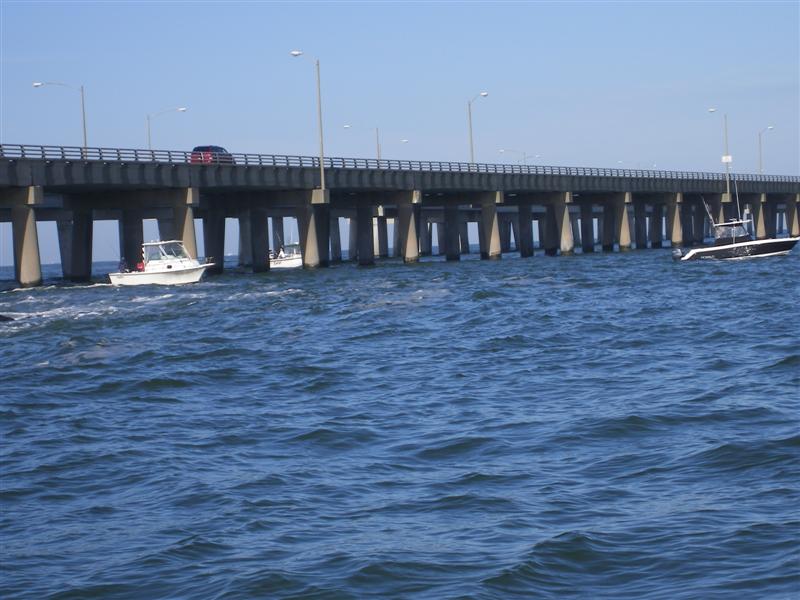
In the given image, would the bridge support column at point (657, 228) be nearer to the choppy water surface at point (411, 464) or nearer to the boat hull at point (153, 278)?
the boat hull at point (153, 278)

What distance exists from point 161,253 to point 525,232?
55133mm

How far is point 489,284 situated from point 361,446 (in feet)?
134

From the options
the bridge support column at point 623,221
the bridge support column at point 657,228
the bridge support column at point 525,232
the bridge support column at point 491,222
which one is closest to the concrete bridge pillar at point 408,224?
the bridge support column at point 491,222

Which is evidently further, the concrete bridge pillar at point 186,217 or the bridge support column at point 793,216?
the bridge support column at point 793,216

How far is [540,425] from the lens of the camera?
55.9 feet

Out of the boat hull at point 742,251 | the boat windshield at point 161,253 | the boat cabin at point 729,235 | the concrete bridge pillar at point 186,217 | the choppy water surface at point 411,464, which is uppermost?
the concrete bridge pillar at point 186,217

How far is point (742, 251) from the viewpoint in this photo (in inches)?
2785

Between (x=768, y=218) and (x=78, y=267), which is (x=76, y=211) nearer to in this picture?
(x=78, y=267)

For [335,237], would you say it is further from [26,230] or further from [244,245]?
[26,230]

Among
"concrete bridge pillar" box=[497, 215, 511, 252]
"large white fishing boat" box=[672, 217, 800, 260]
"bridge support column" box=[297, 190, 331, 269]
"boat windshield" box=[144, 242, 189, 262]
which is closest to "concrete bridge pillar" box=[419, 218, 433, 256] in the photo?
"concrete bridge pillar" box=[497, 215, 511, 252]

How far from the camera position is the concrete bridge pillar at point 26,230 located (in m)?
63.1

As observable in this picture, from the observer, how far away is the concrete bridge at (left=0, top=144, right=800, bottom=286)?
65.8 m

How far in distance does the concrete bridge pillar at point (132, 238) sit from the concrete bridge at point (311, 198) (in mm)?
92

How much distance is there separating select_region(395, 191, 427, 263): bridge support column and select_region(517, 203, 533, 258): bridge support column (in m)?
19.6
